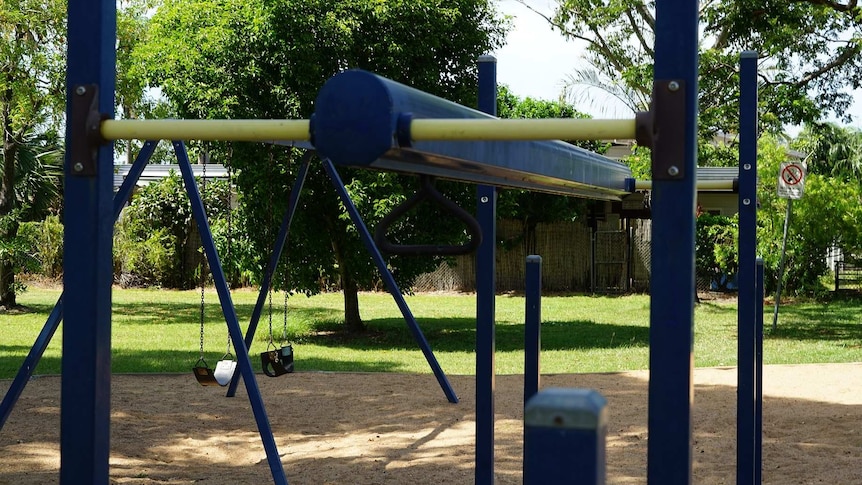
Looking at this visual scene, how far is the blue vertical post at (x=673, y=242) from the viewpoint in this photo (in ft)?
5.08

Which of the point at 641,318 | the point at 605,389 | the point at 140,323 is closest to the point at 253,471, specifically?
the point at 605,389

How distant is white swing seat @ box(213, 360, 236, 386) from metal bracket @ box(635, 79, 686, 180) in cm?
497

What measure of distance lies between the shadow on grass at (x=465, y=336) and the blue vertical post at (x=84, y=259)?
9.23m

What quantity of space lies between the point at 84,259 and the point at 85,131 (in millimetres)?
245

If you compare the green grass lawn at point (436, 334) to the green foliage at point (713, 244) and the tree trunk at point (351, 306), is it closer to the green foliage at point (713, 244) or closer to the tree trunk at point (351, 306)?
the tree trunk at point (351, 306)

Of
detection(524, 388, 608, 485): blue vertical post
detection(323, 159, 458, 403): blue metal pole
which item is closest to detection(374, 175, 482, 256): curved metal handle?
detection(524, 388, 608, 485): blue vertical post

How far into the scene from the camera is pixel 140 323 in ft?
43.8

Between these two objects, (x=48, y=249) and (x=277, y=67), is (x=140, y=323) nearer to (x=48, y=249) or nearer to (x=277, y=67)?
(x=277, y=67)

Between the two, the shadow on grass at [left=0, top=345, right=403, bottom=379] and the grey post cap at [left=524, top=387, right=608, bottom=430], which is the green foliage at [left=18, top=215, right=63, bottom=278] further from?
the grey post cap at [left=524, top=387, right=608, bottom=430]

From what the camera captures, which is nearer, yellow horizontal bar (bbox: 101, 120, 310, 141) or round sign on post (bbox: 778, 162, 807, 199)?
yellow horizontal bar (bbox: 101, 120, 310, 141)

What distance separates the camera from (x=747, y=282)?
3705 mm

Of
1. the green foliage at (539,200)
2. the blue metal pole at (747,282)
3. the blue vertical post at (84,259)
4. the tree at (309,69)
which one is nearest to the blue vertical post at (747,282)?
the blue metal pole at (747,282)

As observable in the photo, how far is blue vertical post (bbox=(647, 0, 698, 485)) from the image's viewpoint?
5.08 feet

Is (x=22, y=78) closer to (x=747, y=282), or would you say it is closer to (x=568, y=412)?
(x=747, y=282)
